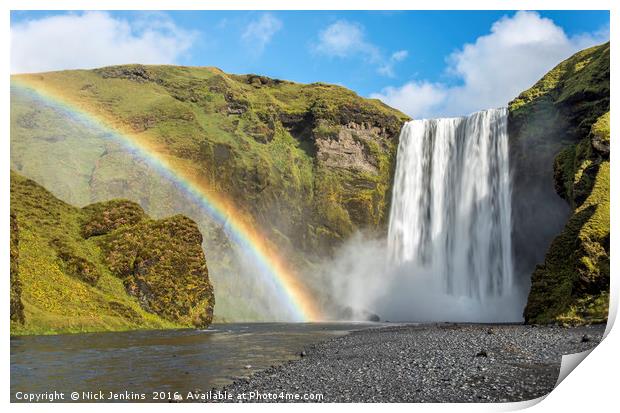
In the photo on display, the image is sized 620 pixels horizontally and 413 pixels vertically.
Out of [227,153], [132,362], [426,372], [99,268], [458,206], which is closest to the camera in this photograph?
[426,372]

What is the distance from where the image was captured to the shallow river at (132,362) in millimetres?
17375

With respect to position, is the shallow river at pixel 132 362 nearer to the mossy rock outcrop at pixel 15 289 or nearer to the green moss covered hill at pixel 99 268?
the mossy rock outcrop at pixel 15 289

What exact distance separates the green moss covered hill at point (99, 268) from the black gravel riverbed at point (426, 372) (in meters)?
20.4

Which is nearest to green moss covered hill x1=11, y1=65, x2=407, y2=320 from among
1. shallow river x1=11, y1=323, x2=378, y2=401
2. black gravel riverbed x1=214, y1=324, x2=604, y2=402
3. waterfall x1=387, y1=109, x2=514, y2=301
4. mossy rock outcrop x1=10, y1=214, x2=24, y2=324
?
waterfall x1=387, y1=109, x2=514, y2=301

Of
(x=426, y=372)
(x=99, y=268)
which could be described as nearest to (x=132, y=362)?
(x=426, y=372)

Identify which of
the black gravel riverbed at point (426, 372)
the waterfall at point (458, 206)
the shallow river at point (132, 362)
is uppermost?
the waterfall at point (458, 206)

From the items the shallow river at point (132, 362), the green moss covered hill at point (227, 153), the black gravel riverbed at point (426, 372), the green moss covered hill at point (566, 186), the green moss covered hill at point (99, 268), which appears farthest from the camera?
the green moss covered hill at point (227, 153)

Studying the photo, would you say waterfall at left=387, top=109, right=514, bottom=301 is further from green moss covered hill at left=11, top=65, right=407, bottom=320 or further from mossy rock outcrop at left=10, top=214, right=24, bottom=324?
mossy rock outcrop at left=10, top=214, right=24, bottom=324

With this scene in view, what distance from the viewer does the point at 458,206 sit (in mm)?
60406

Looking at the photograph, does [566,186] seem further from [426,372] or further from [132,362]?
[132,362]

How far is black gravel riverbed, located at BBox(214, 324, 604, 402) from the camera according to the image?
1471 cm

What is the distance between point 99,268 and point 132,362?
2613cm

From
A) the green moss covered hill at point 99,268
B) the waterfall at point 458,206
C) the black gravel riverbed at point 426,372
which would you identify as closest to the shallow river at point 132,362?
the black gravel riverbed at point 426,372
